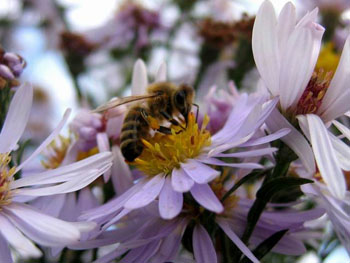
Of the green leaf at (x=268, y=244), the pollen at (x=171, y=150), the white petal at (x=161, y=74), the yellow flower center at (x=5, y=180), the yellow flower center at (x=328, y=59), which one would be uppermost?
the white petal at (x=161, y=74)

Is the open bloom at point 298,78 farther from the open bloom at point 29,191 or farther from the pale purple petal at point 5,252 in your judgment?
the pale purple petal at point 5,252

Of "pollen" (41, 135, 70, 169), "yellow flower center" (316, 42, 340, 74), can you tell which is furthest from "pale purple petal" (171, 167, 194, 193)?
"yellow flower center" (316, 42, 340, 74)

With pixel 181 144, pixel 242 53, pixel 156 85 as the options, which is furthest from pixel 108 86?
pixel 181 144

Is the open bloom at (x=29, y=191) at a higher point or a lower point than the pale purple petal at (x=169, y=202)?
lower

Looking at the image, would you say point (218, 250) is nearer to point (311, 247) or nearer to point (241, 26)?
point (311, 247)

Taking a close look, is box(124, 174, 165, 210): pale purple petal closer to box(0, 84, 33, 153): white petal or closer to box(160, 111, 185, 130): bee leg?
box(160, 111, 185, 130): bee leg

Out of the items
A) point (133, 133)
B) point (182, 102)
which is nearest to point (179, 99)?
point (182, 102)

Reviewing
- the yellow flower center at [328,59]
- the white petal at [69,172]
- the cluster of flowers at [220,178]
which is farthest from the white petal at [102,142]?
the yellow flower center at [328,59]
